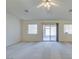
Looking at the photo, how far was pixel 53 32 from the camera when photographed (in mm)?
15906

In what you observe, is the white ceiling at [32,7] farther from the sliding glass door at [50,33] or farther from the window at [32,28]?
the sliding glass door at [50,33]

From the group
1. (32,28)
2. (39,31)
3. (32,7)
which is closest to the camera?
(32,7)

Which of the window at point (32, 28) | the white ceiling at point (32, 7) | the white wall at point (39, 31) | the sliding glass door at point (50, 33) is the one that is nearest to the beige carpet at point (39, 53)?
the white ceiling at point (32, 7)

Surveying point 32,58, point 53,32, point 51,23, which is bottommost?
point 32,58

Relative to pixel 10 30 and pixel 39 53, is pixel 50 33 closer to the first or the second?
pixel 10 30

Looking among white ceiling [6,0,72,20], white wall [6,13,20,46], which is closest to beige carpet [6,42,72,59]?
white wall [6,13,20,46]

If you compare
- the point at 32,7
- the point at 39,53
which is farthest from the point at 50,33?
the point at 39,53

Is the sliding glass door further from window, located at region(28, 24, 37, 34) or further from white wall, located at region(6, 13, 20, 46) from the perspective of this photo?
white wall, located at region(6, 13, 20, 46)

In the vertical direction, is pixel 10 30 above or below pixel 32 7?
below

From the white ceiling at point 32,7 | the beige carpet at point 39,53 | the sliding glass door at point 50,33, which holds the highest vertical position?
the white ceiling at point 32,7
